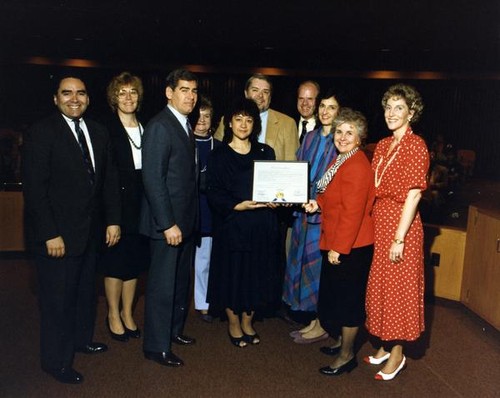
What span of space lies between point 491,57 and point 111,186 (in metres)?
9.28

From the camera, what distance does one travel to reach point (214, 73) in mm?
10719

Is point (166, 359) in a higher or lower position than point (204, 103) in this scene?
lower

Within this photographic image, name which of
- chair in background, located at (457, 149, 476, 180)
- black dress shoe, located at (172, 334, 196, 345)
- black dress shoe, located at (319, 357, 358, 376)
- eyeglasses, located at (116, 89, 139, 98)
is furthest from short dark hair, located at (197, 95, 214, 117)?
chair in background, located at (457, 149, 476, 180)

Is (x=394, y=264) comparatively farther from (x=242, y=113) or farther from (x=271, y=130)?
(x=271, y=130)

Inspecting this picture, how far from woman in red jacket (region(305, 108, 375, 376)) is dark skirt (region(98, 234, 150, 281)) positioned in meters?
1.14

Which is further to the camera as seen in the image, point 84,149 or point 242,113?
point 242,113

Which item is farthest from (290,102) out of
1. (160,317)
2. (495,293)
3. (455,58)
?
(160,317)

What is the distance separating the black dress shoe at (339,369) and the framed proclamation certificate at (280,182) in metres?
0.93

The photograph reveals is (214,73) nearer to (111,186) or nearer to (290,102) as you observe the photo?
(290,102)

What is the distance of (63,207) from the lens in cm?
253

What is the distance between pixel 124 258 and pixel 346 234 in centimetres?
137

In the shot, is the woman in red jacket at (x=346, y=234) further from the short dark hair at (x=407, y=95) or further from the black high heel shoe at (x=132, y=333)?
the black high heel shoe at (x=132, y=333)

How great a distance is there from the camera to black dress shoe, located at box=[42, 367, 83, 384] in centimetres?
263

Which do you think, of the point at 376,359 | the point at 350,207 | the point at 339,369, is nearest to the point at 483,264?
the point at 376,359
